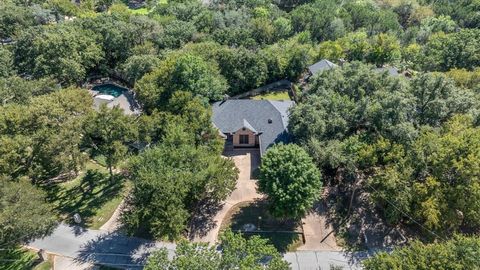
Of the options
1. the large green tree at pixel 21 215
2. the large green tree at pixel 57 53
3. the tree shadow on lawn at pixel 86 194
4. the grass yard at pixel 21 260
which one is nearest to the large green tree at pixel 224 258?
the large green tree at pixel 21 215

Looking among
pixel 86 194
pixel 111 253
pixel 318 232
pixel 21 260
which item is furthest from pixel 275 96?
pixel 21 260

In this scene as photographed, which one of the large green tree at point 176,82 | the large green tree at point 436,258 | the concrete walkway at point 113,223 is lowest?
the concrete walkway at point 113,223

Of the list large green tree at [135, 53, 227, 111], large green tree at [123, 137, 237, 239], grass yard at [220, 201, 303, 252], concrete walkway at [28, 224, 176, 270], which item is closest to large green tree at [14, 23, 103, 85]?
large green tree at [135, 53, 227, 111]

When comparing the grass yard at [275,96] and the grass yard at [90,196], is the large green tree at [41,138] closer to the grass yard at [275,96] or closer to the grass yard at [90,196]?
the grass yard at [90,196]

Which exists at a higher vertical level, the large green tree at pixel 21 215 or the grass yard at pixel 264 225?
the large green tree at pixel 21 215

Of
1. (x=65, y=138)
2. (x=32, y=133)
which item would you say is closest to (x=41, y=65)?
(x=32, y=133)

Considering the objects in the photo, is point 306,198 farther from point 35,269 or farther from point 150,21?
point 150,21
